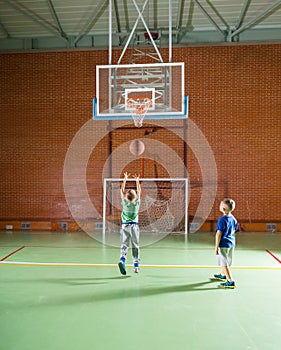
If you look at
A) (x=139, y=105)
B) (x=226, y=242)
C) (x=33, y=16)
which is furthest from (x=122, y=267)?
(x=33, y=16)

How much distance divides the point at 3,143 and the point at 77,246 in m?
5.77

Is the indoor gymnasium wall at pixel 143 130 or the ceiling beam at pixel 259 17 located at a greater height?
the ceiling beam at pixel 259 17

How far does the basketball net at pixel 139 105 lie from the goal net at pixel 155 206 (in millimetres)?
3873

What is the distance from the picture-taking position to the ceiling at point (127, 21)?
10.9m

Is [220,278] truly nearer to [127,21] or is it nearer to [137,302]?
[137,302]

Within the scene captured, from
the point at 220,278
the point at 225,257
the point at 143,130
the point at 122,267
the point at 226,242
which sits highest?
the point at 143,130

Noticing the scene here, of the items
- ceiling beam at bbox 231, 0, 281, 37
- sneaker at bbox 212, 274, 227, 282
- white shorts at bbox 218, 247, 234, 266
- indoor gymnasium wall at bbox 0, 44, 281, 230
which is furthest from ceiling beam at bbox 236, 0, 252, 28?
sneaker at bbox 212, 274, 227, 282

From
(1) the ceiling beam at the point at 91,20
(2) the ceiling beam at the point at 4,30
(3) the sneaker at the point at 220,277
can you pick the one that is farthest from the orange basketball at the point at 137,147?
(3) the sneaker at the point at 220,277

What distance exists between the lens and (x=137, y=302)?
15.6ft

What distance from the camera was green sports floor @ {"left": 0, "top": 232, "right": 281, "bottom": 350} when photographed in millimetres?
3627

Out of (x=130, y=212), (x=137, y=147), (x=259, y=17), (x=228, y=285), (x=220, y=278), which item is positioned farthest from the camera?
(x=137, y=147)

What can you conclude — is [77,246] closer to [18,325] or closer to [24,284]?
[24,284]

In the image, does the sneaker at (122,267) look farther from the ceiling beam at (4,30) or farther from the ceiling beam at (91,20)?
the ceiling beam at (4,30)

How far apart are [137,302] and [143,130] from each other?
811 centimetres
